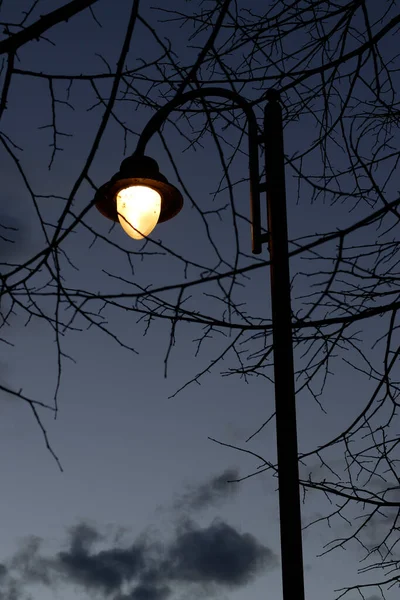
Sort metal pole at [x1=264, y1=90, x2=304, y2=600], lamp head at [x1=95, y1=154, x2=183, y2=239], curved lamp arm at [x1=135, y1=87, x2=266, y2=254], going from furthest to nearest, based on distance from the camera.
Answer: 1. lamp head at [x1=95, y1=154, x2=183, y2=239]
2. curved lamp arm at [x1=135, y1=87, x2=266, y2=254]
3. metal pole at [x1=264, y1=90, x2=304, y2=600]

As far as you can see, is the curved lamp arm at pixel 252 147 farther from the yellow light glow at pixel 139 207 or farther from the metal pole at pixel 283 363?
the yellow light glow at pixel 139 207

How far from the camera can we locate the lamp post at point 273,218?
123 inches

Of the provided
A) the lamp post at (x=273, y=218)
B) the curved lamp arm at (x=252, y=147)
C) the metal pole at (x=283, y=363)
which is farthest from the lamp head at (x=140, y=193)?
the metal pole at (x=283, y=363)

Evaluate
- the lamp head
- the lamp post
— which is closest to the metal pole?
the lamp post

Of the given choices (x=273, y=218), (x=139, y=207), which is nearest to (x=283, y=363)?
(x=273, y=218)

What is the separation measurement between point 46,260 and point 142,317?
929 mm

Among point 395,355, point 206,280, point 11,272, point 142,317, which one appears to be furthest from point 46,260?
point 395,355

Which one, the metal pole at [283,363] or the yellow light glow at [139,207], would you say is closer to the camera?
the metal pole at [283,363]

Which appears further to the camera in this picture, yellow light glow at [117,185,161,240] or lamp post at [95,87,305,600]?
yellow light glow at [117,185,161,240]

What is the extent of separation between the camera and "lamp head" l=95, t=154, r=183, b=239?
4.08 meters

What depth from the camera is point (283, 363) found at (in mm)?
3432

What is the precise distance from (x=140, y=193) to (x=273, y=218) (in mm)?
830

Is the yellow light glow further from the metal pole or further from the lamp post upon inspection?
the metal pole

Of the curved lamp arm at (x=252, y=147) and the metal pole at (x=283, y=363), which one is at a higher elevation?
the curved lamp arm at (x=252, y=147)
